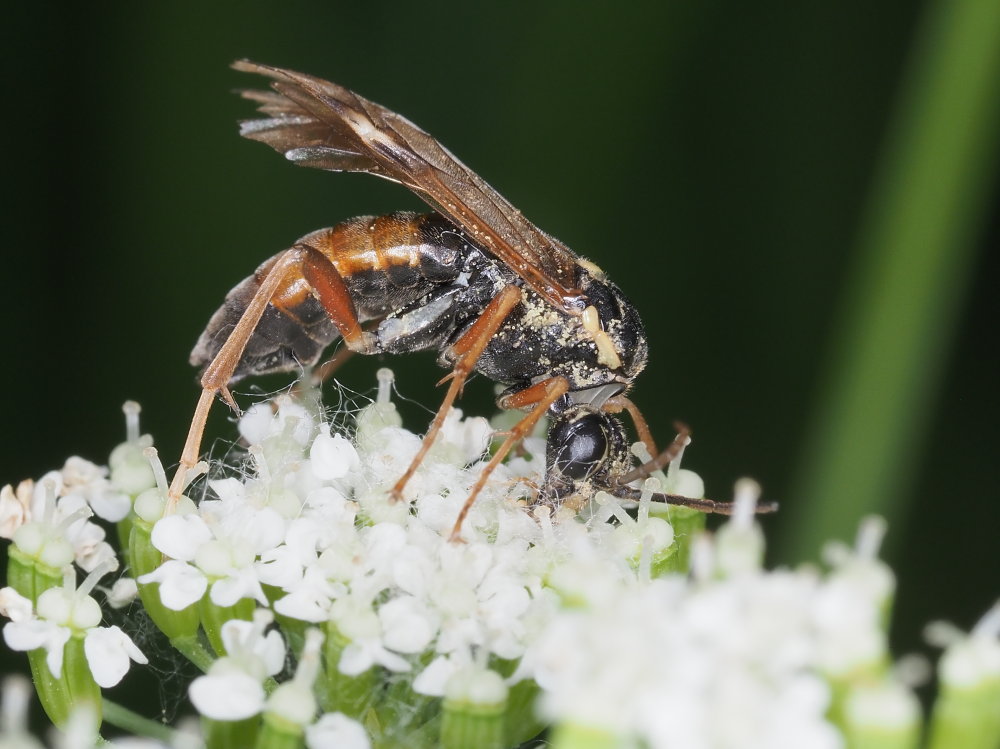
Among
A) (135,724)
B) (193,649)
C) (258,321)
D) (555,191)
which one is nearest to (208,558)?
(193,649)

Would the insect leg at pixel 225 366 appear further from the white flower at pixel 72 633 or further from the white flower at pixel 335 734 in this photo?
the white flower at pixel 335 734

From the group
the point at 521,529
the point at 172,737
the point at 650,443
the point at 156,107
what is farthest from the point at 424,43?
the point at 172,737

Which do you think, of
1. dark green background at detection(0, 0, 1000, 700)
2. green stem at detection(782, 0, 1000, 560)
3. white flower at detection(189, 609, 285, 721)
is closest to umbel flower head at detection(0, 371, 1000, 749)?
white flower at detection(189, 609, 285, 721)

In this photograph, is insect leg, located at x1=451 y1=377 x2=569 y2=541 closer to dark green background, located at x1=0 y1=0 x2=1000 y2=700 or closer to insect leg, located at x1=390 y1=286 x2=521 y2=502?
insect leg, located at x1=390 y1=286 x2=521 y2=502

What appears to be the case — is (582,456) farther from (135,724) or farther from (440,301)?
(135,724)

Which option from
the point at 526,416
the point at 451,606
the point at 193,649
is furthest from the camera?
the point at 526,416

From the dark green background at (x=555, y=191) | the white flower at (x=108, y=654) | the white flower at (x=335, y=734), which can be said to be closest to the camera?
the white flower at (x=335, y=734)

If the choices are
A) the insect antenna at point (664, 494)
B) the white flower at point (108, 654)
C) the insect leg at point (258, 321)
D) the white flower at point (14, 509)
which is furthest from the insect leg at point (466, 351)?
the white flower at point (14, 509)

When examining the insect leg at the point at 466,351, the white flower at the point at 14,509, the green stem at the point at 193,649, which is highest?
the insect leg at the point at 466,351
